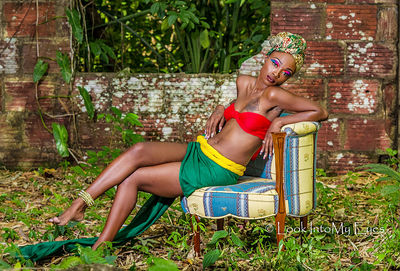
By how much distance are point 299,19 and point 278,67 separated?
6.15 ft

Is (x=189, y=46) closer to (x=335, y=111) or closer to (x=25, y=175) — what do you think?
(x=335, y=111)

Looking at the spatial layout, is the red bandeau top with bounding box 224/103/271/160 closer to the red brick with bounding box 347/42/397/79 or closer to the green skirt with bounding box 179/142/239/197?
the green skirt with bounding box 179/142/239/197

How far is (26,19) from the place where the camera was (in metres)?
4.91

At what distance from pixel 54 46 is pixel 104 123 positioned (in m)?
0.90

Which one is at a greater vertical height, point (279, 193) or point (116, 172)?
point (116, 172)

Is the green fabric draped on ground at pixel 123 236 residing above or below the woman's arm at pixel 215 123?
below

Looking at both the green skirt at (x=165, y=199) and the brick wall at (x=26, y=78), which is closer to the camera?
the green skirt at (x=165, y=199)

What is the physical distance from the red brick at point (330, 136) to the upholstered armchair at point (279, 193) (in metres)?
1.89

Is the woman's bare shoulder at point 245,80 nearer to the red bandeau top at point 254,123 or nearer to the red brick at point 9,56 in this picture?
the red bandeau top at point 254,123

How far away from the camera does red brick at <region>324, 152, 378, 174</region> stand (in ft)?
15.8

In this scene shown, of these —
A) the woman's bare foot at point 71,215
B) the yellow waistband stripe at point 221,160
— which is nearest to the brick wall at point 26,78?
the woman's bare foot at point 71,215

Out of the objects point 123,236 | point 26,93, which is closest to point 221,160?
point 123,236

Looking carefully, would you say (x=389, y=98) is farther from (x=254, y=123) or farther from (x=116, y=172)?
(x=116, y=172)

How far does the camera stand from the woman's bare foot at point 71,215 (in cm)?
282
